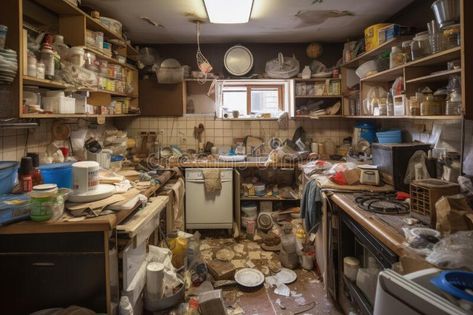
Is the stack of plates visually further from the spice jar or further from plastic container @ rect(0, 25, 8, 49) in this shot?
the spice jar

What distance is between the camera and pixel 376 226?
144 cm

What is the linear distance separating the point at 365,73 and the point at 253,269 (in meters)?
2.13

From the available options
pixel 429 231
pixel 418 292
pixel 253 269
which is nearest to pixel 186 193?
pixel 253 269

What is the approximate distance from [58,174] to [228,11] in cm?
190

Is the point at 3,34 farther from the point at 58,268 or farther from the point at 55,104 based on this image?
the point at 58,268

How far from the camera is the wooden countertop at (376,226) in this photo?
126 centimetres

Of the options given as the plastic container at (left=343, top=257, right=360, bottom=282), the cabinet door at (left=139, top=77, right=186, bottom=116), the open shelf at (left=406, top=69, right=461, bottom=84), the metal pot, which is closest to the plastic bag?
the plastic container at (left=343, top=257, right=360, bottom=282)

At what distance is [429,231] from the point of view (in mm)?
1252

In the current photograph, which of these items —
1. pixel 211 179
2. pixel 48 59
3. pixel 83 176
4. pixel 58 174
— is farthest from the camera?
pixel 211 179

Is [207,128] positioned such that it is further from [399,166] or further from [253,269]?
[399,166]

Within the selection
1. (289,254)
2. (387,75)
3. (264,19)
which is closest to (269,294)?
(289,254)

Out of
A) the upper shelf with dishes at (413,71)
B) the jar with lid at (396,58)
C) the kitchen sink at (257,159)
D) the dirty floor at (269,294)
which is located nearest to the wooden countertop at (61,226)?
the dirty floor at (269,294)

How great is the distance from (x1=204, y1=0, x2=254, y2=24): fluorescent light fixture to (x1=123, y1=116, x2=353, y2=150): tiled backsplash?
4.41ft

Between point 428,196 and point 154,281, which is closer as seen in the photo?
point 428,196
